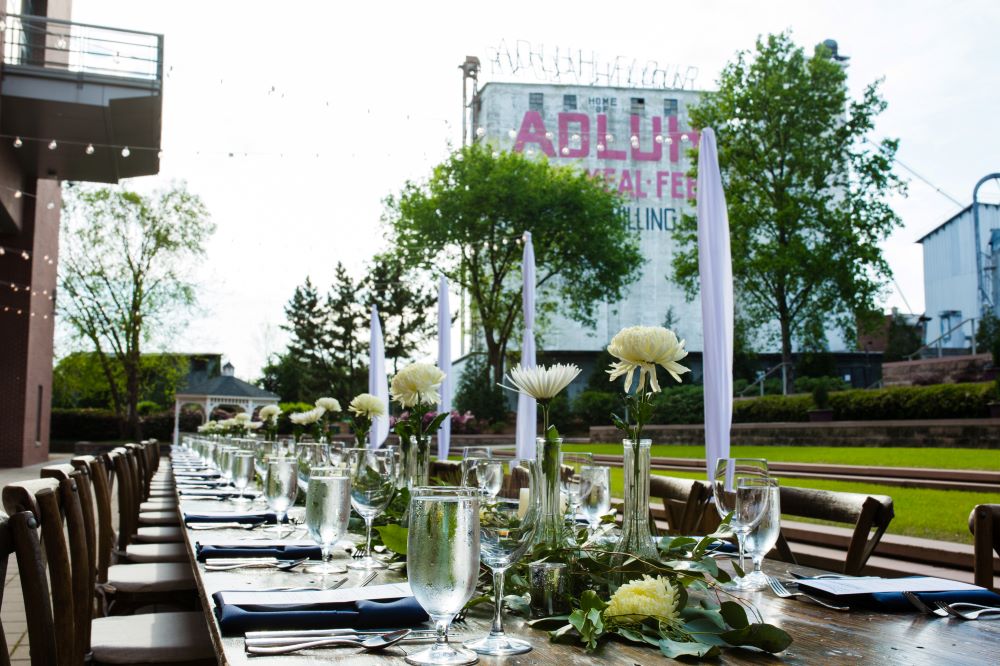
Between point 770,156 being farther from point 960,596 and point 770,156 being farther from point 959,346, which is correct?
point 960,596

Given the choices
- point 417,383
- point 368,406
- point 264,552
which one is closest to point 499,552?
point 264,552

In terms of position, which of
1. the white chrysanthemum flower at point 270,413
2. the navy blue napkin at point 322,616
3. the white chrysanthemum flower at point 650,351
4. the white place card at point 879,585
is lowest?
the white place card at point 879,585

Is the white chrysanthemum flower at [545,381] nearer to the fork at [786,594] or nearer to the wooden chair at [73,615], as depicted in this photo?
the fork at [786,594]

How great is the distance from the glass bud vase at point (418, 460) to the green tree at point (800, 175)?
2143cm

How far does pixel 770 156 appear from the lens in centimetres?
2439

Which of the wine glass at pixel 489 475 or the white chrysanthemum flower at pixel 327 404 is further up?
the white chrysanthemum flower at pixel 327 404

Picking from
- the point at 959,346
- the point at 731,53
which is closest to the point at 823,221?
the point at 731,53

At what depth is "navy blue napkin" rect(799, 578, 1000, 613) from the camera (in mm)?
1710

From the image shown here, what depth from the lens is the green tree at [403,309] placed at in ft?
123

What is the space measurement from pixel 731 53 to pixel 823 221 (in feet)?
18.5

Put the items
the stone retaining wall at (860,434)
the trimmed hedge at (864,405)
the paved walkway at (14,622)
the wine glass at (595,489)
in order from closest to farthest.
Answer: the wine glass at (595,489) < the paved walkway at (14,622) < the stone retaining wall at (860,434) < the trimmed hedge at (864,405)

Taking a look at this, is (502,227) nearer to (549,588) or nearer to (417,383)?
(417,383)

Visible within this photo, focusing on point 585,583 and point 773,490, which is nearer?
point 585,583

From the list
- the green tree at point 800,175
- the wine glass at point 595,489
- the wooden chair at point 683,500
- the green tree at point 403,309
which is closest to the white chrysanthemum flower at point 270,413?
the wooden chair at point 683,500
